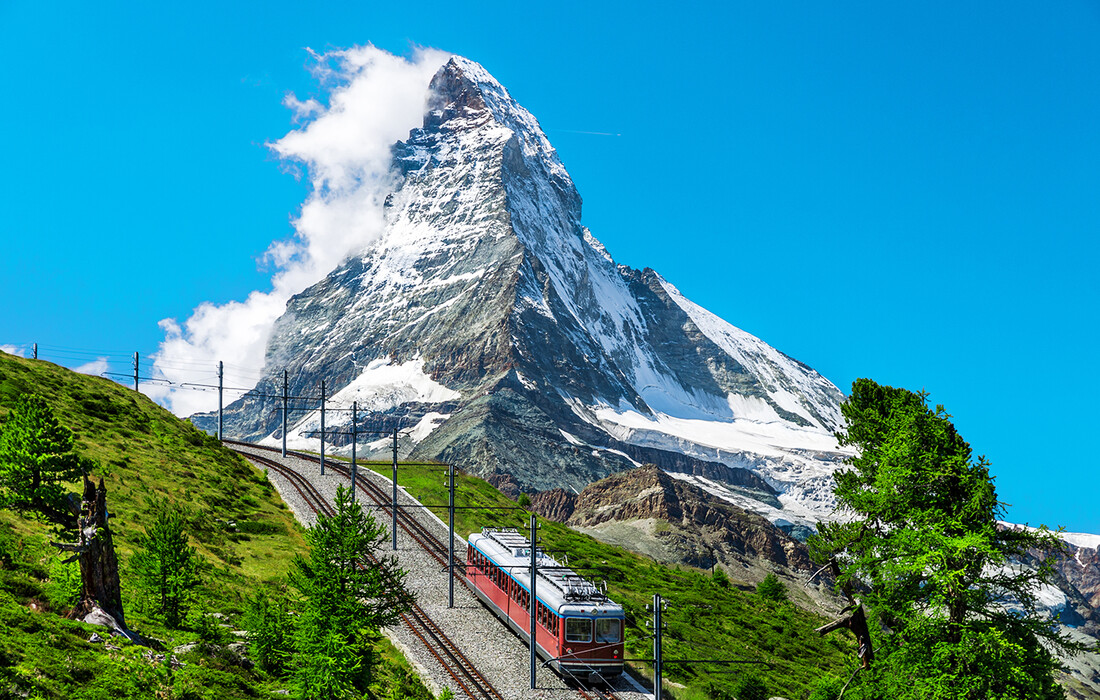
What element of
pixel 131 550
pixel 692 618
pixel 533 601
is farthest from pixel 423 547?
pixel 131 550

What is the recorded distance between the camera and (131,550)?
135 feet

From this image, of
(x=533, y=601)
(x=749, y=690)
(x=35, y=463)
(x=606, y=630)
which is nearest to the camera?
(x=35, y=463)

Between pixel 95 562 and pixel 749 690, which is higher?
pixel 95 562

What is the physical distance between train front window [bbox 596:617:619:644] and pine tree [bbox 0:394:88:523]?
73.5 feet

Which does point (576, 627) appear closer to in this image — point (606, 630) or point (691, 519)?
point (606, 630)

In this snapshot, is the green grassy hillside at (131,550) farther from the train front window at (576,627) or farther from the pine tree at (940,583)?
the pine tree at (940,583)

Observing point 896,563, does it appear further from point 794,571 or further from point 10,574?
point 794,571

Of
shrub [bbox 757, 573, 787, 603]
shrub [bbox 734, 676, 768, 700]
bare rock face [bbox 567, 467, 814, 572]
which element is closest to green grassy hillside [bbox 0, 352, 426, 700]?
shrub [bbox 734, 676, 768, 700]

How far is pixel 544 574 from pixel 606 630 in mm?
4998

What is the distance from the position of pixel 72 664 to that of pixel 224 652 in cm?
733

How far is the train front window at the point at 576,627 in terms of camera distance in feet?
133

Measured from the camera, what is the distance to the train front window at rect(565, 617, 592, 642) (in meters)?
40.7

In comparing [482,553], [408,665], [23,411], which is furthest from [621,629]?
[23,411]

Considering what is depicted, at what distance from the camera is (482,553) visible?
52.6 metres
